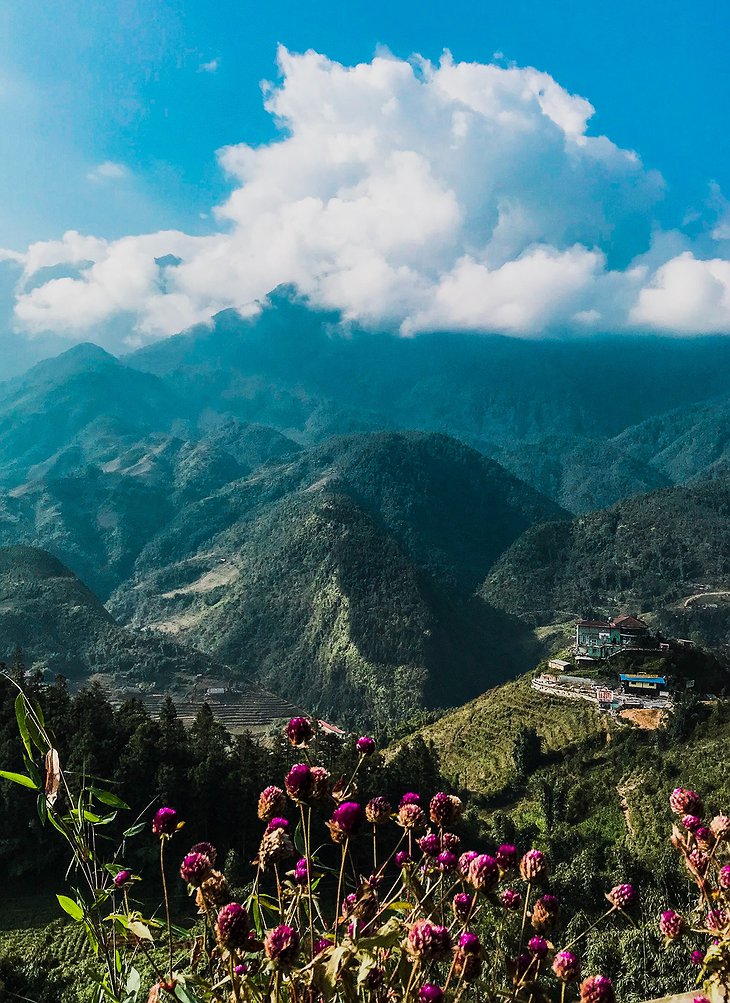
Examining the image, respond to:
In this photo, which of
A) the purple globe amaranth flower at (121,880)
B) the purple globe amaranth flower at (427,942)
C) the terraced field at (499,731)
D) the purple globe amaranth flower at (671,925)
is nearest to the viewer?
the purple globe amaranth flower at (427,942)

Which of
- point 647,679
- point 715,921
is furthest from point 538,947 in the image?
point 647,679

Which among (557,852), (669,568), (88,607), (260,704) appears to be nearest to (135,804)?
(557,852)

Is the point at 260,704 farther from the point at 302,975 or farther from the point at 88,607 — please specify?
the point at 302,975

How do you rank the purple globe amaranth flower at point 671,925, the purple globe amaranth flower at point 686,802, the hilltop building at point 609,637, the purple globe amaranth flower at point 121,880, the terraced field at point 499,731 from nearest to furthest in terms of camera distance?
the purple globe amaranth flower at point 121,880
the purple globe amaranth flower at point 671,925
the purple globe amaranth flower at point 686,802
the terraced field at point 499,731
the hilltop building at point 609,637

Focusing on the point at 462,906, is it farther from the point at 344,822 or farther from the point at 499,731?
the point at 499,731

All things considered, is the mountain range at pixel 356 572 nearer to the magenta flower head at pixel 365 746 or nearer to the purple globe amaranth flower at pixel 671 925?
the magenta flower head at pixel 365 746

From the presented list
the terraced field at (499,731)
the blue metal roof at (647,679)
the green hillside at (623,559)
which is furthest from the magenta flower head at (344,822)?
the green hillside at (623,559)
